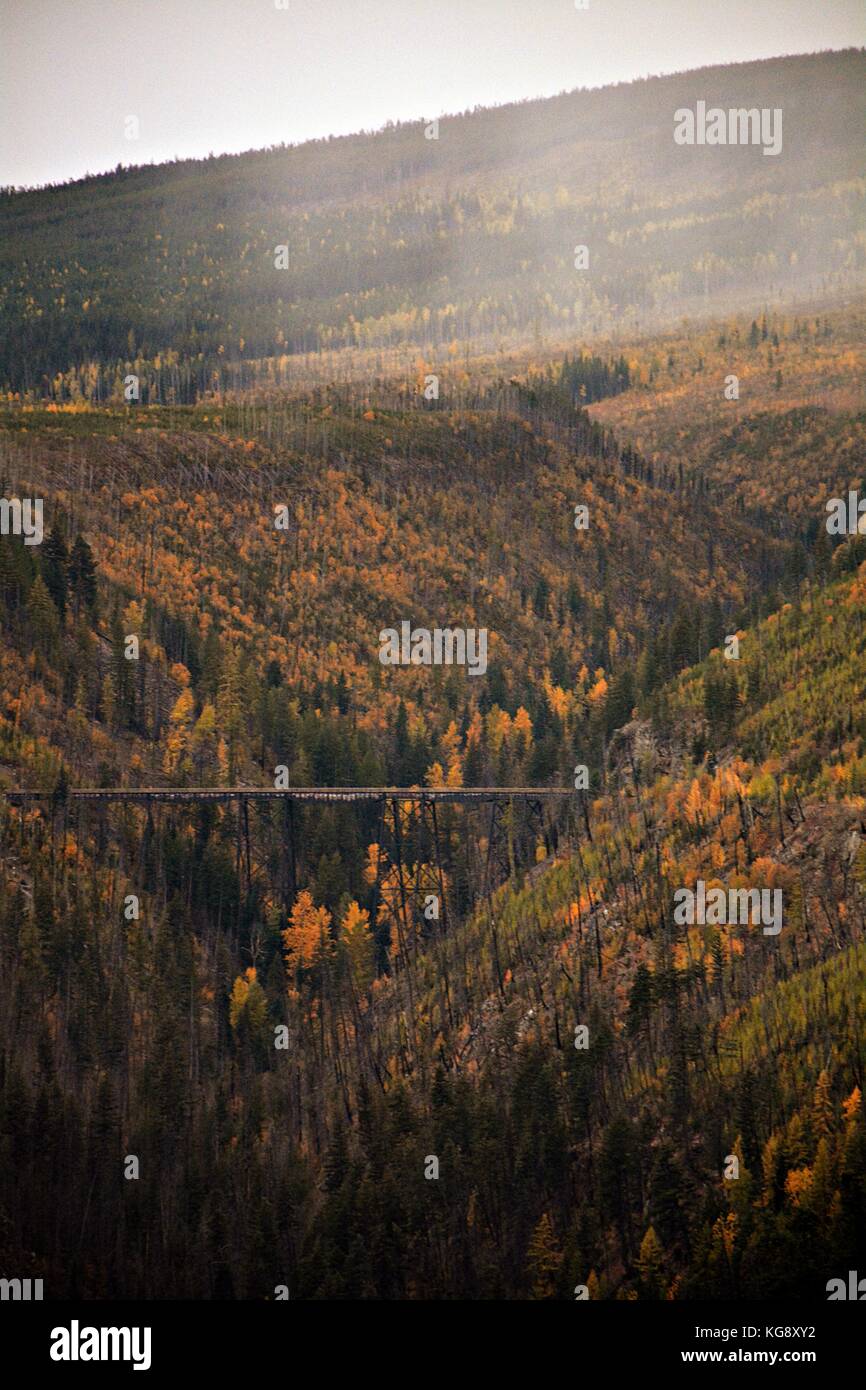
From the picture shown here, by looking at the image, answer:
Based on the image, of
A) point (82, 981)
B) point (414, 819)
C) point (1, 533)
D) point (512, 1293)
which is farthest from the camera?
point (1, 533)

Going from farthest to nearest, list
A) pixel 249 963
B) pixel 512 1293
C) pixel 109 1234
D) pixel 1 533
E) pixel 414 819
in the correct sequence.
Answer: pixel 1 533 < pixel 414 819 < pixel 249 963 < pixel 109 1234 < pixel 512 1293

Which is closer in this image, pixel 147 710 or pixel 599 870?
pixel 599 870

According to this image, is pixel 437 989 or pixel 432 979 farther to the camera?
pixel 432 979

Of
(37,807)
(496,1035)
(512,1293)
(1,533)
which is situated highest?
(1,533)

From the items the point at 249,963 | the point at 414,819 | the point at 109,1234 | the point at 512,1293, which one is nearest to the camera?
the point at 512,1293

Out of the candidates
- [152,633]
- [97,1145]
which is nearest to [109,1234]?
[97,1145]

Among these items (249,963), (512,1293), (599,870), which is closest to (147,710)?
(249,963)

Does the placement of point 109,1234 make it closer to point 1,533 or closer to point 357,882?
point 357,882

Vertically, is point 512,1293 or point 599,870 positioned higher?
point 599,870

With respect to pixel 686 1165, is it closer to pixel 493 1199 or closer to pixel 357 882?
pixel 493 1199
